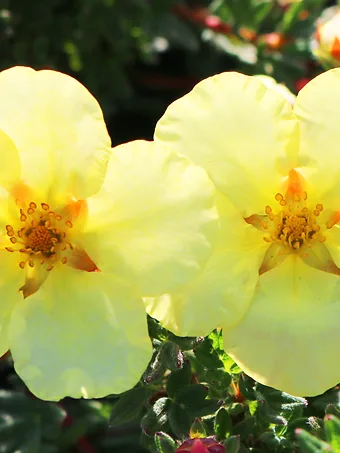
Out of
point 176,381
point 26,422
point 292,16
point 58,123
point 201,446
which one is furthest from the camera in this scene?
point 292,16

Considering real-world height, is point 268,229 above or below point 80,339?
above

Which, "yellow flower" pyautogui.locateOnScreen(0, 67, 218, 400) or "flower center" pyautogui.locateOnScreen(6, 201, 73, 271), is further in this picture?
"flower center" pyautogui.locateOnScreen(6, 201, 73, 271)

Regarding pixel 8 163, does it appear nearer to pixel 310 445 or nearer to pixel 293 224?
pixel 293 224

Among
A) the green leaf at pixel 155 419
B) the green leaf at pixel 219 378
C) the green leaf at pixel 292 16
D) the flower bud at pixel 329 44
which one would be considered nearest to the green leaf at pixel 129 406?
the green leaf at pixel 155 419

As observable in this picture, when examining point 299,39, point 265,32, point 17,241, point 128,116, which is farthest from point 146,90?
point 17,241

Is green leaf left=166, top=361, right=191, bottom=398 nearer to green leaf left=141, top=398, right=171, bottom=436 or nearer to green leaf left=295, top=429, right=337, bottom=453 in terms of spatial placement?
green leaf left=141, top=398, right=171, bottom=436

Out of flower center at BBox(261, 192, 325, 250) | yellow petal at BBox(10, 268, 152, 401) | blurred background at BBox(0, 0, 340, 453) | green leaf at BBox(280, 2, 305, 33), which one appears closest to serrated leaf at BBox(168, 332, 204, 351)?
yellow petal at BBox(10, 268, 152, 401)

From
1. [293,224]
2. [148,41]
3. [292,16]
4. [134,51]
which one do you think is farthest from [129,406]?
[134,51]
